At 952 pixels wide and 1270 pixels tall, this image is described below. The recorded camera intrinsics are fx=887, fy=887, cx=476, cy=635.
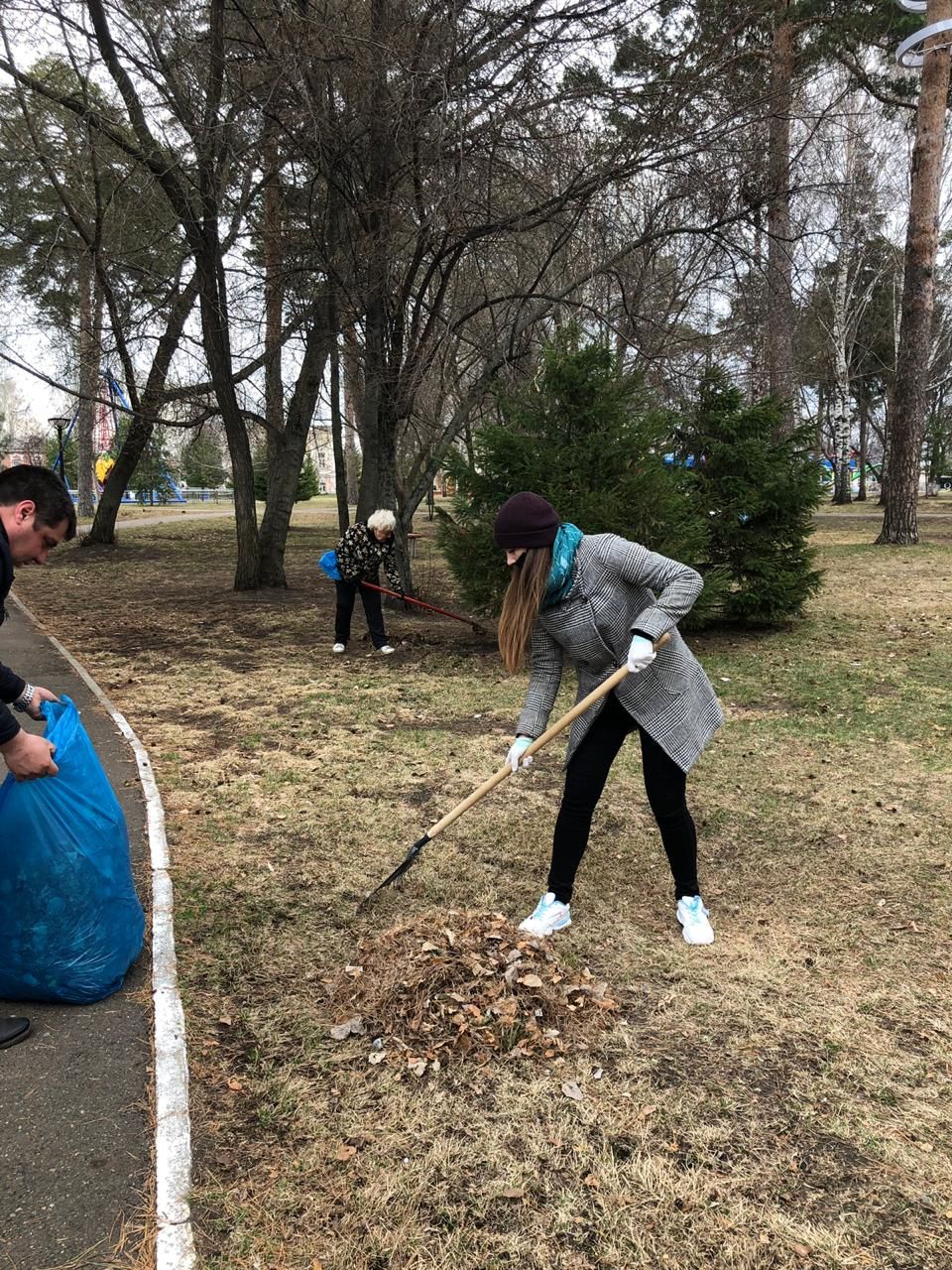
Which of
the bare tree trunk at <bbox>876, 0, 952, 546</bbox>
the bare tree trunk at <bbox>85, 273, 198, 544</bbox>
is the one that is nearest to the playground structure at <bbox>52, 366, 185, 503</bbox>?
the bare tree trunk at <bbox>85, 273, 198, 544</bbox>

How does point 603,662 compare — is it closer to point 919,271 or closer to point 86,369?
point 86,369

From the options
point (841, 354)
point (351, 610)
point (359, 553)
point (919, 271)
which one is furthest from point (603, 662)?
point (841, 354)

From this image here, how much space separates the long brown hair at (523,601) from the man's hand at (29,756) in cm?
156

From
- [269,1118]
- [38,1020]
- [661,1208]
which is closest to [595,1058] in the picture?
[661,1208]

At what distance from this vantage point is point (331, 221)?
9875 mm

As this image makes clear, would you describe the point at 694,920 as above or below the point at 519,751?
below

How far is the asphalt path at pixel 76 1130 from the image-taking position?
2.06m

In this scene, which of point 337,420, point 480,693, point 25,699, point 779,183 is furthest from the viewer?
point 337,420

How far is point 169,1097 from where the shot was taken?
248 cm

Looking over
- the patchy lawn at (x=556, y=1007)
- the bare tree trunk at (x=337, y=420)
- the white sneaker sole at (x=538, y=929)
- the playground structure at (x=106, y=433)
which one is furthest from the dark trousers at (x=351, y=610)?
the white sneaker sole at (x=538, y=929)

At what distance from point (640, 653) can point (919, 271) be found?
48.4 ft

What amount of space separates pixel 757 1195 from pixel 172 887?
2606 mm

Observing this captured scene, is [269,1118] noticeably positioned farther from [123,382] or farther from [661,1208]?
[123,382]

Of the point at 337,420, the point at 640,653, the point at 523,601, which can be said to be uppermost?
the point at 337,420
